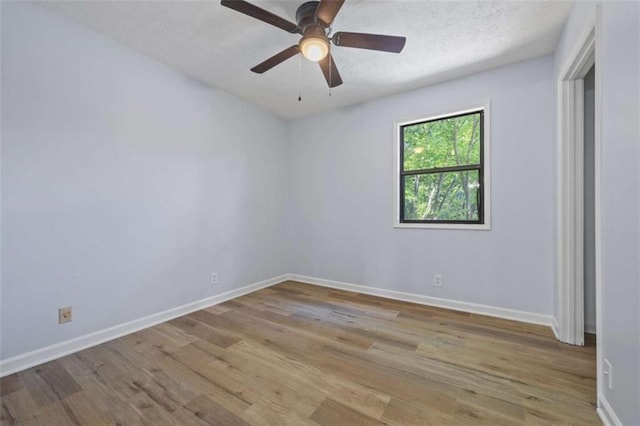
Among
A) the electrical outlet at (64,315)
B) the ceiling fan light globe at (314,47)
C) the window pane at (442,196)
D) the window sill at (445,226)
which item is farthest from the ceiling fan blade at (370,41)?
the electrical outlet at (64,315)

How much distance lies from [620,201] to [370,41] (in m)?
1.65

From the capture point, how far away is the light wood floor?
1415 millimetres

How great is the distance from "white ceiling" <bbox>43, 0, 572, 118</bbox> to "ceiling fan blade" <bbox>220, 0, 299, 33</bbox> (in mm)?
273

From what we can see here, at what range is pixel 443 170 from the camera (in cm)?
301

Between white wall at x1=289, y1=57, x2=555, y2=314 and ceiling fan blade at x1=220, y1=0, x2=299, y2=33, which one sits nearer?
ceiling fan blade at x1=220, y1=0, x2=299, y2=33

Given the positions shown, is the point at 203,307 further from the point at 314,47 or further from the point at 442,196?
the point at 442,196

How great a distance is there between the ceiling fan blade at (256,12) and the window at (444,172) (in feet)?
6.45

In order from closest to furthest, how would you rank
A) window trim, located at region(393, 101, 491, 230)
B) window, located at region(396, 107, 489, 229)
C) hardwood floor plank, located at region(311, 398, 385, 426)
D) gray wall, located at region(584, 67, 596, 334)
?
hardwood floor plank, located at region(311, 398, 385, 426)
gray wall, located at region(584, 67, 596, 334)
window trim, located at region(393, 101, 491, 230)
window, located at region(396, 107, 489, 229)

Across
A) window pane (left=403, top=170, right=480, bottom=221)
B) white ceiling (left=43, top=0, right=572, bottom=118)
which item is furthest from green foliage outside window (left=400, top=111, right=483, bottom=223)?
white ceiling (left=43, top=0, right=572, bottom=118)

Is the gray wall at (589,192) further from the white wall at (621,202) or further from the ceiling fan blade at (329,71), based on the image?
the ceiling fan blade at (329,71)

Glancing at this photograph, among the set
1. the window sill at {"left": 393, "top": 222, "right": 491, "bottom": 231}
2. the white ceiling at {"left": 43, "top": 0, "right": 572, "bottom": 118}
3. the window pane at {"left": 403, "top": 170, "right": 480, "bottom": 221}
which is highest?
the white ceiling at {"left": 43, "top": 0, "right": 572, "bottom": 118}

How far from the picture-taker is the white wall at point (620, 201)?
1.06 m

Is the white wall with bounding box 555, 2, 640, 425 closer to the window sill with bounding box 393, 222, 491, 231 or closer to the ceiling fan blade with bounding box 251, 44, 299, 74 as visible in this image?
the window sill with bounding box 393, 222, 491, 231

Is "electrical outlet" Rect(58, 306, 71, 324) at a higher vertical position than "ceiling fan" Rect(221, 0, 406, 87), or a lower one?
lower
